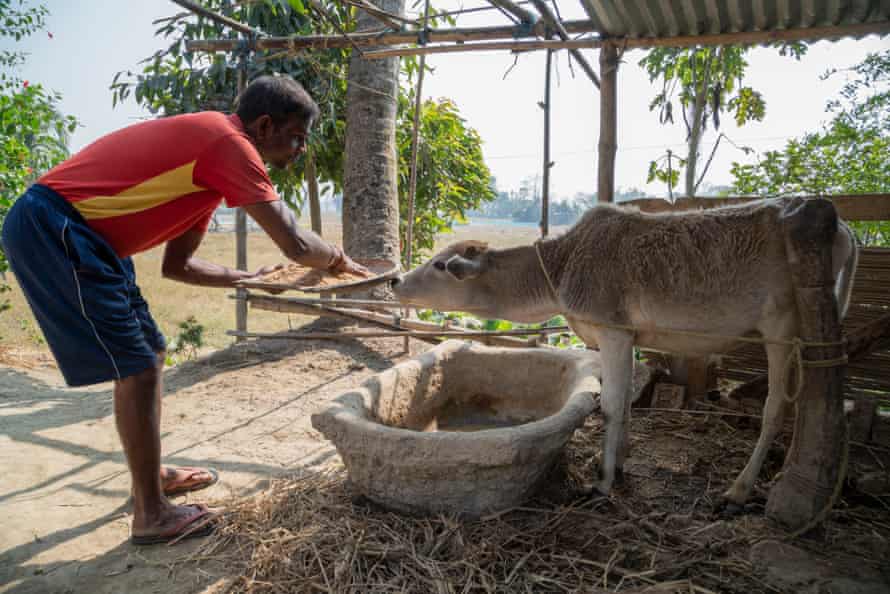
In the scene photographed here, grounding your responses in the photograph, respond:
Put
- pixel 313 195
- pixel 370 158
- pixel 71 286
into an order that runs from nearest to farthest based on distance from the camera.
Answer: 1. pixel 71 286
2. pixel 370 158
3. pixel 313 195

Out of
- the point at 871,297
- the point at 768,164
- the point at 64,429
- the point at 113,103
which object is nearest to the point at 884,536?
the point at 871,297

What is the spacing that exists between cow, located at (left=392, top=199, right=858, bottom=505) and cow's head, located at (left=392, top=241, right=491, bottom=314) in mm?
67

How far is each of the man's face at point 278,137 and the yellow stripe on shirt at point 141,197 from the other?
0.39 metres

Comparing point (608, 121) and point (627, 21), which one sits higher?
point (627, 21)

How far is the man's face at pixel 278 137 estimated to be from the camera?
8.85ft

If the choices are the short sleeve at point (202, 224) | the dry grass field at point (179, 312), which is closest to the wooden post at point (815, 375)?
the short sleeve at point (202, 224)

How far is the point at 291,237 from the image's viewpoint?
2611mm

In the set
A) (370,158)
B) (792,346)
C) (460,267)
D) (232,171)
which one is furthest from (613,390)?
(370,158)

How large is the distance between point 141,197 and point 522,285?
2058 millimetres

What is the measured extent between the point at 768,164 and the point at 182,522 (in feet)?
26.0

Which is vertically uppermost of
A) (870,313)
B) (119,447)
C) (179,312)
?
(870,313)

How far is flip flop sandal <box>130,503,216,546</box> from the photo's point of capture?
269 cm

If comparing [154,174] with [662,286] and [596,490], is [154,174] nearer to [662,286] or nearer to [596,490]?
[662,286]

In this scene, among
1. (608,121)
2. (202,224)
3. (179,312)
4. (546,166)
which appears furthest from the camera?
(179,312)
